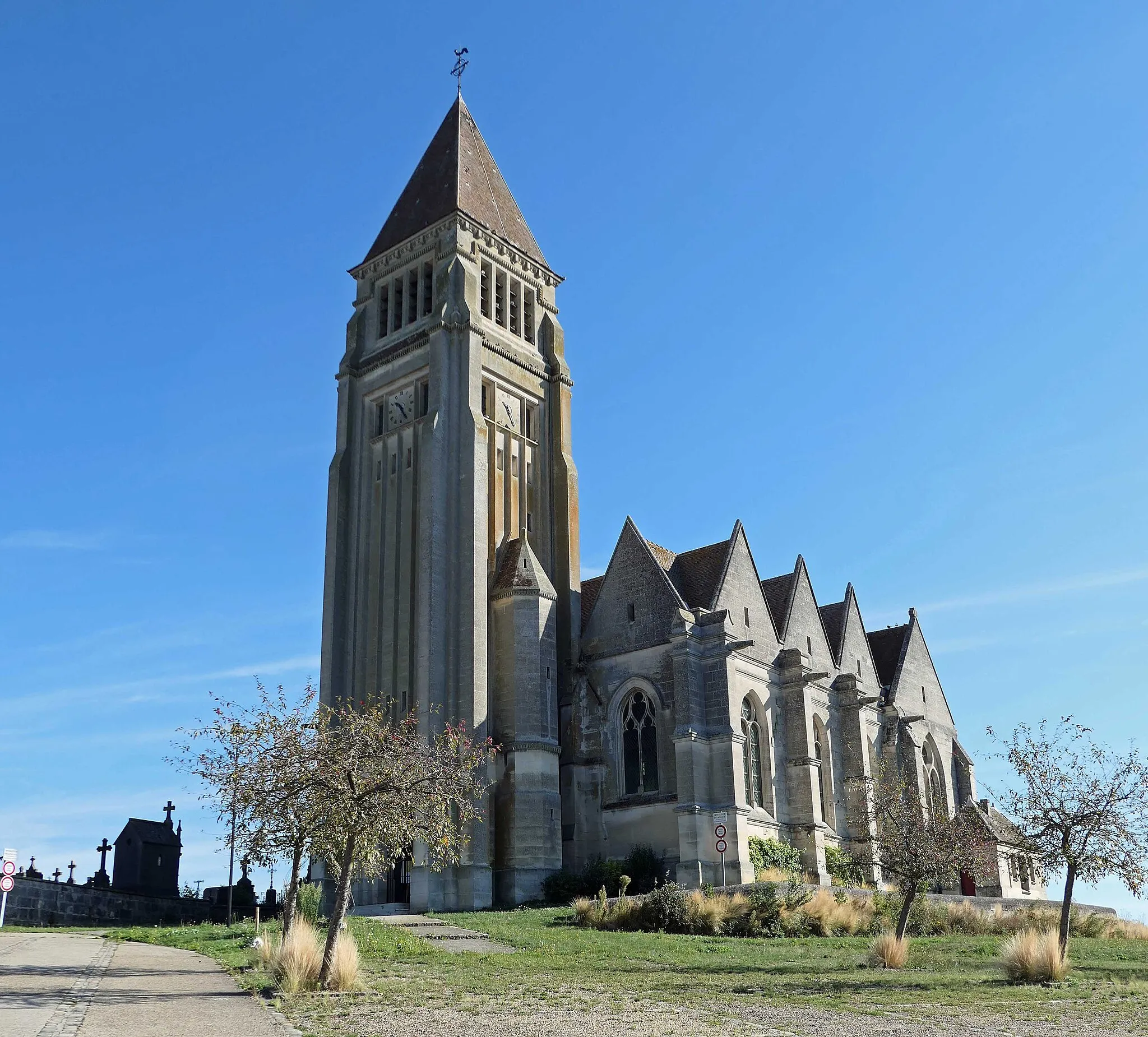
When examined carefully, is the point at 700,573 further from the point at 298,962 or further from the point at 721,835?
the point at 298,962

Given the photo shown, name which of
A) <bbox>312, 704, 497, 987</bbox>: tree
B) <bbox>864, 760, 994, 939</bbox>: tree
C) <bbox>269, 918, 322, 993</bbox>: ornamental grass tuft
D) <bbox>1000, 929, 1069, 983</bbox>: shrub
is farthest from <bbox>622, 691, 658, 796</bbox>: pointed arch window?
<bbox>269, 918, 322, 993</bbox>: ornamental grass tuft

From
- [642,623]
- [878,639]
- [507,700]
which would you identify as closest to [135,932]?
[507,700]

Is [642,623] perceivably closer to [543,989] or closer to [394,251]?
[394,251]

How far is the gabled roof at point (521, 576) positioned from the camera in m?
41.0

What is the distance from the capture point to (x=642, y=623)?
4091 cm

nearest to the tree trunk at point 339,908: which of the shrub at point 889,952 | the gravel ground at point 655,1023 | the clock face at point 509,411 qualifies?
the gravel ground at point 655,1023

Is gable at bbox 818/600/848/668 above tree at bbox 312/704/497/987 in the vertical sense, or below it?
above

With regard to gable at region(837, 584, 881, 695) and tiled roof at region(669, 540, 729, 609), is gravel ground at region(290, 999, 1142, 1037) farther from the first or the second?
gable at region(837, 584, 881, 695)

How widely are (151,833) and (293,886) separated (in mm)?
30396

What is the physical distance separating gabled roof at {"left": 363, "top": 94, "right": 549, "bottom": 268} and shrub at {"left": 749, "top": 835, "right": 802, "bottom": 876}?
83.8 ft

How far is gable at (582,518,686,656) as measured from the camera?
4038cm

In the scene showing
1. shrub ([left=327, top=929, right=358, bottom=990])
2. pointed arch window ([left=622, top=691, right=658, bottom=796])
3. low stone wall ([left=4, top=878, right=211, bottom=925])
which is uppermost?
pointed arch window ([left=622, top=691, right=658, bottom=796])

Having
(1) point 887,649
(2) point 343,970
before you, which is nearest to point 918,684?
(1) point 887,649

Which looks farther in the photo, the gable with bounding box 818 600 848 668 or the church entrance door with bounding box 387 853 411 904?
the gable with bounding box 818 600 848 668
